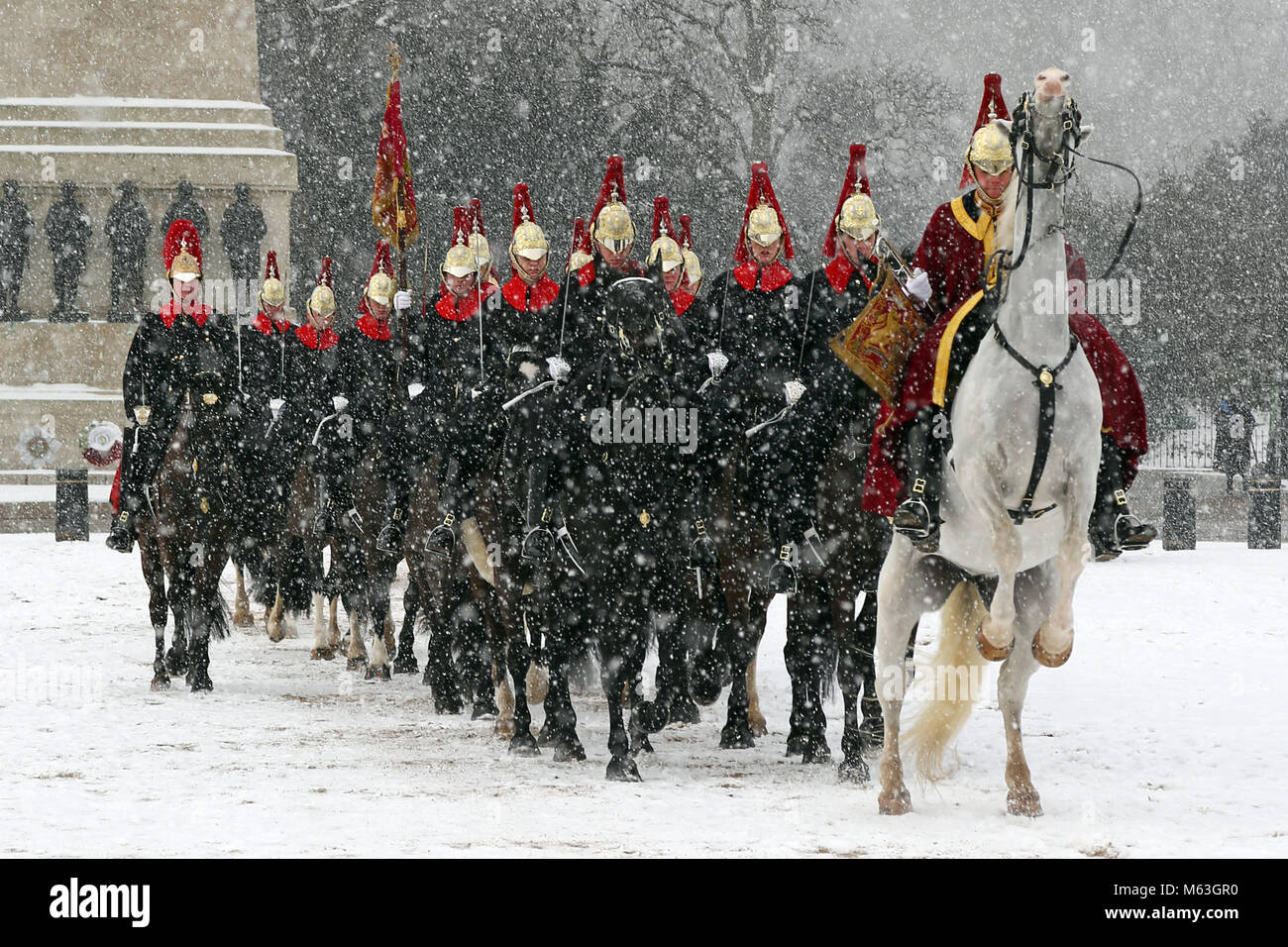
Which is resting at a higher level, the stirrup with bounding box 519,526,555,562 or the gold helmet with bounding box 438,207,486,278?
the gold helmet with bounding box 438,207,486,278

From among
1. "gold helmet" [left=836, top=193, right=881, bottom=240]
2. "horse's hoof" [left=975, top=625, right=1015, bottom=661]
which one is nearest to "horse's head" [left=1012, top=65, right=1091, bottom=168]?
"horse's hoof" [left=975, top=625, right=1015, bottom=661]

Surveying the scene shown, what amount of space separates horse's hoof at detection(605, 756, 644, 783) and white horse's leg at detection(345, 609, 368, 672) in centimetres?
492

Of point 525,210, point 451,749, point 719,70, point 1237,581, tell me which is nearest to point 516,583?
point 451,749

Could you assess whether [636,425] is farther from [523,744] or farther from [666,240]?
[666,240]

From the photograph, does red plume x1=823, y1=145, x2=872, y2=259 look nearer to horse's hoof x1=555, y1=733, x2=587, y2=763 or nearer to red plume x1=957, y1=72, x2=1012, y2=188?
red plume x1=957, y1=72, x2=1012, y2=188

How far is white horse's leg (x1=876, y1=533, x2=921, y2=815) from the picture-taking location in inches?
316

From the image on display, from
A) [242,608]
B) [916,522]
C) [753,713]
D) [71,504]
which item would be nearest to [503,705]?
[753,713]

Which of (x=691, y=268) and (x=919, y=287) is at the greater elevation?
(x=691, y=268)

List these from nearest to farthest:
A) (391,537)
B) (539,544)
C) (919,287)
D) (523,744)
Answer: 1. (919,287)
2. (539,544)
3. (523,744)
4. (391,537)

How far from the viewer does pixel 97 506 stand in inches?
940

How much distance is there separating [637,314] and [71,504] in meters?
15.4

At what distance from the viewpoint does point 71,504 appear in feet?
72.7

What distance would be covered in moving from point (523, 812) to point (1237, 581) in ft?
36.4

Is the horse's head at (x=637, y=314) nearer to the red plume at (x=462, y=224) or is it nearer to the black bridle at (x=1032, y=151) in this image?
the black bridle at (x=1032, y=151)
